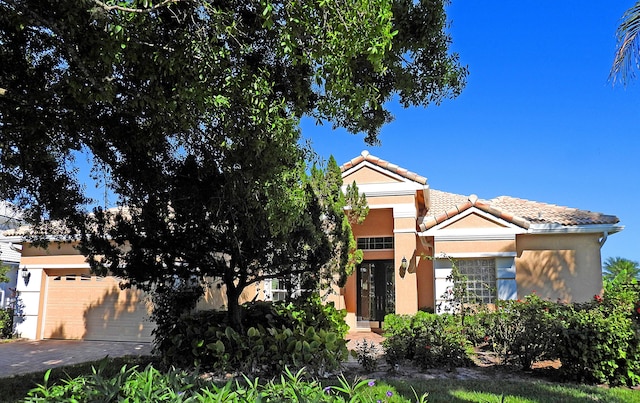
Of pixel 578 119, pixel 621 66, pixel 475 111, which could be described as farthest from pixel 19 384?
pixel 578 119

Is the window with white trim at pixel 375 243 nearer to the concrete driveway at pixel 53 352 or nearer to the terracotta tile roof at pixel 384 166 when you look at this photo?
the terracotta tile roof at pixel 384 166

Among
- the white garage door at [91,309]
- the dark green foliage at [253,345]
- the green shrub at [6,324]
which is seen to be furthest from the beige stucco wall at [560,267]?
the green shrub at [6,324]

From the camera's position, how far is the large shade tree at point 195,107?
4672mm

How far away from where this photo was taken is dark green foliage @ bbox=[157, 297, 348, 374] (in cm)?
945

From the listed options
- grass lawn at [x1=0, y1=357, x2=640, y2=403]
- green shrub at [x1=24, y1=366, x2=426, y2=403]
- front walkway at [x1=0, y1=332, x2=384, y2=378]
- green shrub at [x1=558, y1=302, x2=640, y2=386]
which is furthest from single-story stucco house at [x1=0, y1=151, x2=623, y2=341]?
green shrub at [x1=24, y1=366, x2=426, y2=403]

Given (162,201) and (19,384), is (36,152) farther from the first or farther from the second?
(19,384)

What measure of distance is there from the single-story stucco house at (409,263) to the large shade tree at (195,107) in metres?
5.53

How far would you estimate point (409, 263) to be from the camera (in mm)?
16359

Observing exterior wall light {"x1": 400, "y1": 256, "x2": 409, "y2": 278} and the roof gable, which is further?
the roof gable

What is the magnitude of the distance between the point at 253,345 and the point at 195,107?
5978 millimetres

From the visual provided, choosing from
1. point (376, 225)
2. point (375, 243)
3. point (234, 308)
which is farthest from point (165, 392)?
point (375, 243)

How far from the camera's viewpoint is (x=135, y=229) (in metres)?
10.1

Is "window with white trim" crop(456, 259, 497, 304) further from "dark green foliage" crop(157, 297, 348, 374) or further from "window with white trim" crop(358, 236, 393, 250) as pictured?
"dark green foliage" crop(157, 297, 348, 374)

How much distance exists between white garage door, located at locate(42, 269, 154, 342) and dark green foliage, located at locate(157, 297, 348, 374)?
22.3 ft
